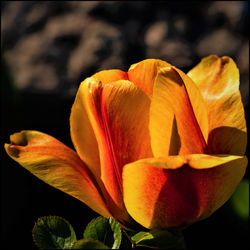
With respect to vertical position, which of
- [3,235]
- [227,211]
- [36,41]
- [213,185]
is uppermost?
[36,41]

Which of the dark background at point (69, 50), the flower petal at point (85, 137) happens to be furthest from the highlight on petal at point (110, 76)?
the dark background at point (69, 50)

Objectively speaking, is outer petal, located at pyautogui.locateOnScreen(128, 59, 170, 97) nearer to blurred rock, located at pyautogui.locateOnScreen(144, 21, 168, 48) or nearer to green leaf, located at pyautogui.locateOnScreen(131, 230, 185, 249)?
green leaf, located at pyautogui.locateOnScreen(131, 230, 185, 249)

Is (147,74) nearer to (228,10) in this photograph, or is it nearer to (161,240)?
(161,240)

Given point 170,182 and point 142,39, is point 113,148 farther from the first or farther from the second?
point 142,39

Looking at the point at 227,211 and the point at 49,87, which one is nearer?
the point at 227,211

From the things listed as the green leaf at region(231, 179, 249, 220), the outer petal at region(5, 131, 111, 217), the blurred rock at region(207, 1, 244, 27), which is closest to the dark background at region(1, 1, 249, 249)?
the blurred rock at region(207, 1, 244, 27)

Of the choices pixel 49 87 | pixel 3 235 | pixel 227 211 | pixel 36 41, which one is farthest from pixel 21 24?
pixel 227 211

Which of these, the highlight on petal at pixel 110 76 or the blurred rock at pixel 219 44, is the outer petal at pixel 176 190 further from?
the blurred rock at pixel 219 44
